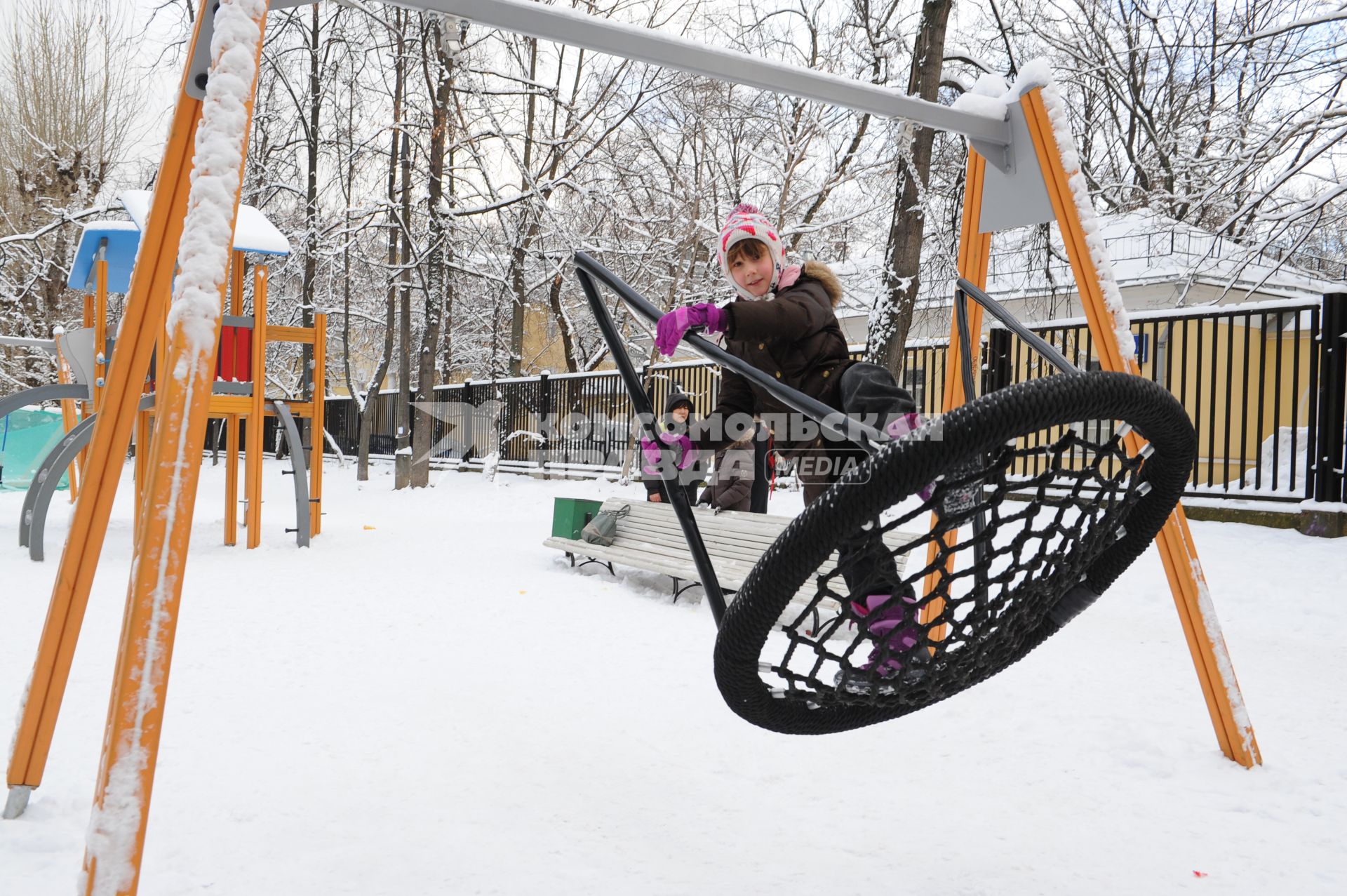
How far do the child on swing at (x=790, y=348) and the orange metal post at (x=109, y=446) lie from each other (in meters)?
1.04

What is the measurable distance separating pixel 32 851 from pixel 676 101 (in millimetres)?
12913

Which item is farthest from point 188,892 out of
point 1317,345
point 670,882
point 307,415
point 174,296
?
point 1317,345

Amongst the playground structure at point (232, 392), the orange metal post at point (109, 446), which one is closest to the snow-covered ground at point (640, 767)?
the orange metal post at point (109, 446)

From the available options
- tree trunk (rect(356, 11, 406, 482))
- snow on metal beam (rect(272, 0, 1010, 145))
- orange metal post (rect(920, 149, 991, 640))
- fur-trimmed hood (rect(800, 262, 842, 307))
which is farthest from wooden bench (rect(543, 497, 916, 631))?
tree trunk (rect(356, 11, 406, 482))

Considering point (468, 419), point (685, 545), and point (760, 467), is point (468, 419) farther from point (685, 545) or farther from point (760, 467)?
point (760, 467)

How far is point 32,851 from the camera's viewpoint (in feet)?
6.36

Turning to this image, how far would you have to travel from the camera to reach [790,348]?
8.20 feet

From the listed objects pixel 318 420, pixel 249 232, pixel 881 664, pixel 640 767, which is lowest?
pixel 640 767

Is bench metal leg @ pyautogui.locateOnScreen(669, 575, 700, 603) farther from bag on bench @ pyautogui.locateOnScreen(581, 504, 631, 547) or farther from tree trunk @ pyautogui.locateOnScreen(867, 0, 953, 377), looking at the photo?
tree trunk @ pyautogui.locateOnScreen(867, 0, 953, 377)

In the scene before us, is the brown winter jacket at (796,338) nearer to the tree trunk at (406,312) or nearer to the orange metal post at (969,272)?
the orange metal post at (969,272)

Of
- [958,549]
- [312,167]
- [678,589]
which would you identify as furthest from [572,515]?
[312,167]

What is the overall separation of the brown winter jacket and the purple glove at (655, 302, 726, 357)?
15 cm

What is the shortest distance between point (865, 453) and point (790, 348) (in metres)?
0.38

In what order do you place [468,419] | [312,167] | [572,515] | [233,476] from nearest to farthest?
[572,515]
[233,476]
[312,167]
[468,419]
